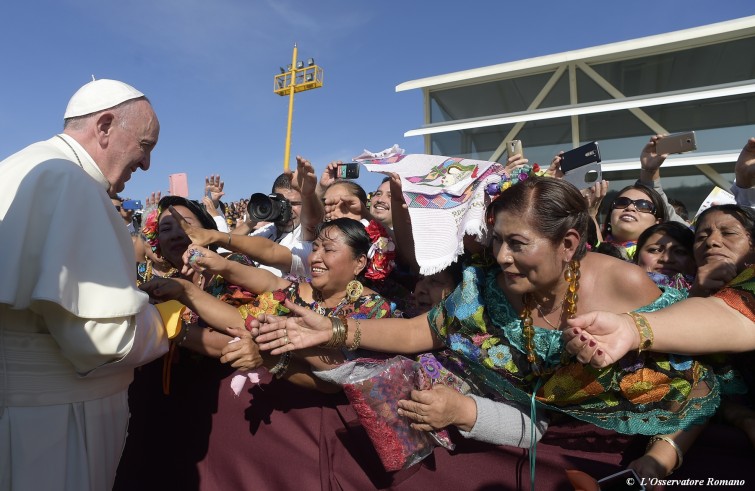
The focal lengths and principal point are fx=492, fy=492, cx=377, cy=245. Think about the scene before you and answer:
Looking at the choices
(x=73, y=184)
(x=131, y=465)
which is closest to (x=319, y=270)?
(x=73, y=184)

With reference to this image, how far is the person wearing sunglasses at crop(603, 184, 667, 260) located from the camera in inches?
128

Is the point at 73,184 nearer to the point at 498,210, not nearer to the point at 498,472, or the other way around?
the point at 498,210

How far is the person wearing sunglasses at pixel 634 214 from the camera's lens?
324cm

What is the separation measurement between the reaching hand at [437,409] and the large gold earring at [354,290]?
0.81 m

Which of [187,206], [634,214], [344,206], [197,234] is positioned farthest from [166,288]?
[634,214]

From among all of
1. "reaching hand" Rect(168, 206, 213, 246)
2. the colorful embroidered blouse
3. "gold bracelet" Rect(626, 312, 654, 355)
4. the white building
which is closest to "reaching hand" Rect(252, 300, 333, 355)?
"reaching hand" Rect(168, 206, 213, 246)

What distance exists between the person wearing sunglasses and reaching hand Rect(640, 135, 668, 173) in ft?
0.81

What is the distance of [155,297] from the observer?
8.39ft

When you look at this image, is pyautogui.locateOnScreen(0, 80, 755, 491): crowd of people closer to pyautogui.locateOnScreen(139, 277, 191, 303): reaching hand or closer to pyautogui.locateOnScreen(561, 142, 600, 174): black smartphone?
pyautogui.locateOnScreen(139, 277, 191, 303): reaching hand

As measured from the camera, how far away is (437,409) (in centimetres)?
193

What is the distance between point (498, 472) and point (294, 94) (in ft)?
81.3

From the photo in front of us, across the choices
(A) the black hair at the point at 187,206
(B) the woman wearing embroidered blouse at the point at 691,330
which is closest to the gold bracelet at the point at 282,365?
(B) the woman wearing embroidered blouse at the point at 691,330

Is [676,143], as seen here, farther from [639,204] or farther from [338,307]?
[338,307]

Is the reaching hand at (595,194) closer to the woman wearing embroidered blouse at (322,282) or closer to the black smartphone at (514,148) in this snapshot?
the black smartphone at (514,148)
